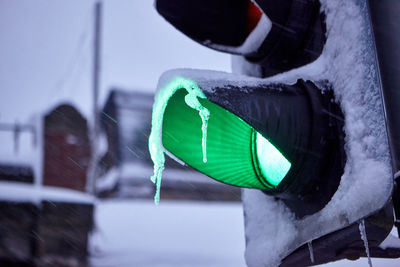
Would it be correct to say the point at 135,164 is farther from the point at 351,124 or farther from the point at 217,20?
the point at 351,124

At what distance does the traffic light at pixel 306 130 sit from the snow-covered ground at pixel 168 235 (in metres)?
9.45

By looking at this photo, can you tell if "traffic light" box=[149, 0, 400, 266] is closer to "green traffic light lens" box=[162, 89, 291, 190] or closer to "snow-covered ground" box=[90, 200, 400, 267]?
"green traffic light lens" box=[162, 89, 291, 190]

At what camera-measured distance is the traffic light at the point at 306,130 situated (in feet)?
3.57

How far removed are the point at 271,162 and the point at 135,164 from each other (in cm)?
1488

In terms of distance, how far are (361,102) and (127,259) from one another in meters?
10.5

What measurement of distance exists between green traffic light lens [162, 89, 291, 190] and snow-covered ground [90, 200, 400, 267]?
941cm

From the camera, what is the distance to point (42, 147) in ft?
35.8

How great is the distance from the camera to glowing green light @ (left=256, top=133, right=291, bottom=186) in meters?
1.33

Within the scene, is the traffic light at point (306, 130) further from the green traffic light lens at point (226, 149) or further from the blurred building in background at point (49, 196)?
the blurred building in background at point (49, 196)

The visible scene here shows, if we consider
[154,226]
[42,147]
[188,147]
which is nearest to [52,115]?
[42,147]

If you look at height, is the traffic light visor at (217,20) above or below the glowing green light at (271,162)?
above

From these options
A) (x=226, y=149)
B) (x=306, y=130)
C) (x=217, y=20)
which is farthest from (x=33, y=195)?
(x=306, y=130)

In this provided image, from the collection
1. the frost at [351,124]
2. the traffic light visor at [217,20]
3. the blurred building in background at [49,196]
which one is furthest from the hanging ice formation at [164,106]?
the blurred building in background at [49,196]

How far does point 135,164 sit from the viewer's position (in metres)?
16.0
